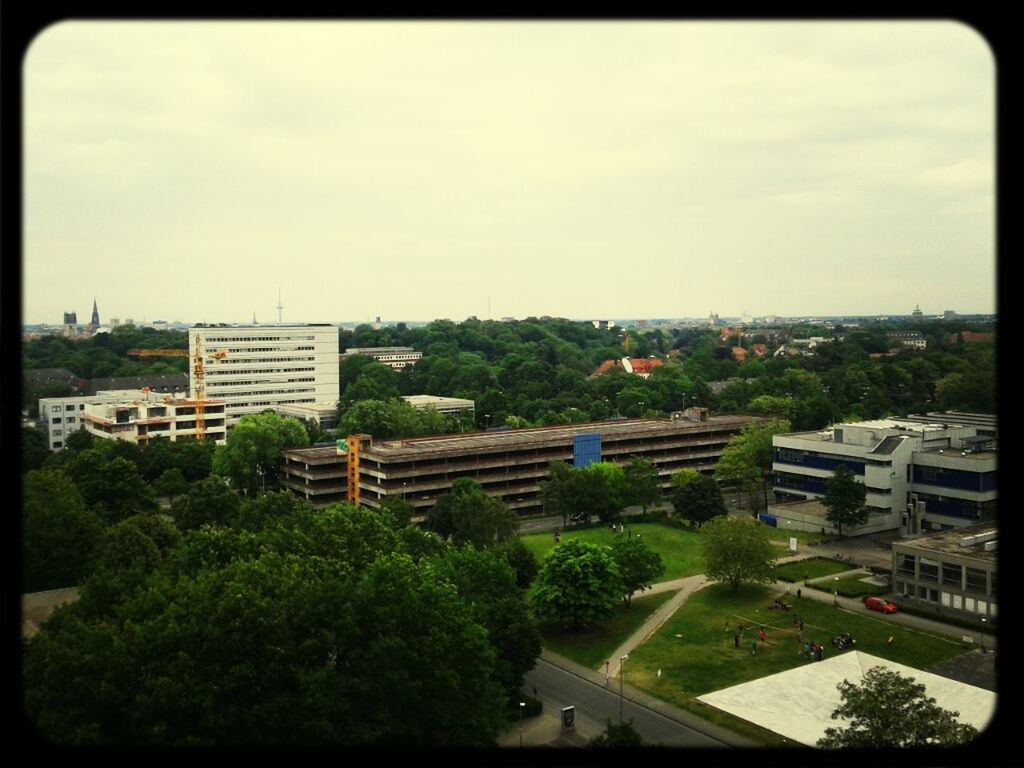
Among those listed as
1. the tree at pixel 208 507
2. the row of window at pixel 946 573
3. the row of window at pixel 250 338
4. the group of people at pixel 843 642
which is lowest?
the group of people at pixel 843 642

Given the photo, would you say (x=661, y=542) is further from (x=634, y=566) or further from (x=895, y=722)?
(x=895, y=722)

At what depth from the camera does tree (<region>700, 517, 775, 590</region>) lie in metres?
12.1

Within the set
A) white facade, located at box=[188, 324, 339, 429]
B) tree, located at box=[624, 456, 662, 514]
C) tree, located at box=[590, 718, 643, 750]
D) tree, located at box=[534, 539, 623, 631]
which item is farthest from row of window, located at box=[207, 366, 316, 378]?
tree, located at box=[590, 718, 643, 750]

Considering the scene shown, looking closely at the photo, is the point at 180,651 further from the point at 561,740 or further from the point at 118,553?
the point at 118,553

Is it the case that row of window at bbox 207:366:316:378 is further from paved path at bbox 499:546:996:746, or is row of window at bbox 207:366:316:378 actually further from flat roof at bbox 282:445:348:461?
paved path at bbox 499:546:996:746

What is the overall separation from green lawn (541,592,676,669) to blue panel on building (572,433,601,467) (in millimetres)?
6806

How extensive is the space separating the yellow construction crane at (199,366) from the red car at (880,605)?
1800 cm

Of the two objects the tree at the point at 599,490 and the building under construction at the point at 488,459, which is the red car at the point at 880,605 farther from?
the building under construction at the point at 488,459

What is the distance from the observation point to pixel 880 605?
37.8 ft

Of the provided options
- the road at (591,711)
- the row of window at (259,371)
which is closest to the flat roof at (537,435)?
the road at (591,711)

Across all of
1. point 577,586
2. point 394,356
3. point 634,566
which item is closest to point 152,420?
point 634,566

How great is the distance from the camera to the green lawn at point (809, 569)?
43.6 ft

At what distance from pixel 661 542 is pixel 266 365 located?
19.7 m

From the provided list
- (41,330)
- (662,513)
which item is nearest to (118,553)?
(662,513)
